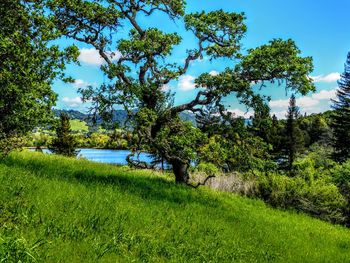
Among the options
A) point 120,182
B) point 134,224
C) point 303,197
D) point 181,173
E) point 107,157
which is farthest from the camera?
point 107,157

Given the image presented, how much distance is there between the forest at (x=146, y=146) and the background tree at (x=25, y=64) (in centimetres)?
3

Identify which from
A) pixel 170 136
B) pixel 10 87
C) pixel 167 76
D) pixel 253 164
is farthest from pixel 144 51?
pixel 10 87

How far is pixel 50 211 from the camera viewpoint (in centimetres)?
917

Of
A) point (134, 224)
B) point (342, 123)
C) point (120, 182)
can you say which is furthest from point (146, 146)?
point (342, 123)

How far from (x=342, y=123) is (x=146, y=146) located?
63585 millimetres

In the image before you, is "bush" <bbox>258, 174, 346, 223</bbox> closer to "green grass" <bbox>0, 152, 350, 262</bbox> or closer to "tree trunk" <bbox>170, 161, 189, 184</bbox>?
"green grass" <bbox>0, 152, 350, 262</bbox>

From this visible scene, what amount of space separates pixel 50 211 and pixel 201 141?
8037mm

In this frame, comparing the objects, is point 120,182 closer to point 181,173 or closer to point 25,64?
point 181,173

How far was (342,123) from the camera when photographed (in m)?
72.3

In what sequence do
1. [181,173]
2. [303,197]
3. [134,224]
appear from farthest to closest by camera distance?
[303,197] < [181,173] < [134,224]

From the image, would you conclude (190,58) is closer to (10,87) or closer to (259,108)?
(259,108)

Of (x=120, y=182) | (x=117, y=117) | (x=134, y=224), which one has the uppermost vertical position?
(x=117, y=117)

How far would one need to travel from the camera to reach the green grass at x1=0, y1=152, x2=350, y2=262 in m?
7.26

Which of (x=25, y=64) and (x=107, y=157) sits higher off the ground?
(x=25, y=64)
